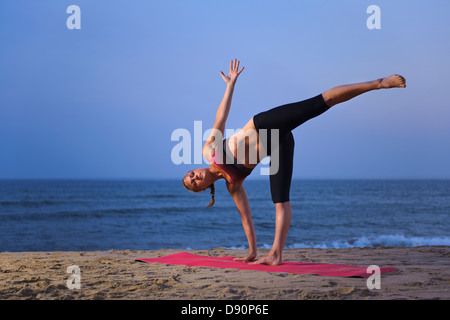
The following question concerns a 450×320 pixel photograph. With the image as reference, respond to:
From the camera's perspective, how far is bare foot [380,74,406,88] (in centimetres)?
370

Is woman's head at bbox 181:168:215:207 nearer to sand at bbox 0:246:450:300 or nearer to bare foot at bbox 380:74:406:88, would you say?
sand at bbox 0:246:450:300

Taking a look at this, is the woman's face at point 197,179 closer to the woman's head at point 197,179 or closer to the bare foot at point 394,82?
the woman's head at point 197,179

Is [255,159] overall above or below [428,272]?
above

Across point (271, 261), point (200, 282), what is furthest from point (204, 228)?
point (200, 282)

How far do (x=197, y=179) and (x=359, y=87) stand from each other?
1.66 meters

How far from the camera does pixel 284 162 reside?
13.8 feet

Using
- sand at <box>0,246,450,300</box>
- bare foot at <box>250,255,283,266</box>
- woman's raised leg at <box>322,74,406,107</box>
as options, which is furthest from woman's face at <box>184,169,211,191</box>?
woman's raised leg at <box>322,74,406,107</box>

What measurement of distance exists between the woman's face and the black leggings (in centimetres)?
63

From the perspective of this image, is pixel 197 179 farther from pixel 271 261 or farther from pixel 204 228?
pixel 204 228

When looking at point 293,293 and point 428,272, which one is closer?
point 293,293

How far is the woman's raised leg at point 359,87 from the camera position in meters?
3.71
